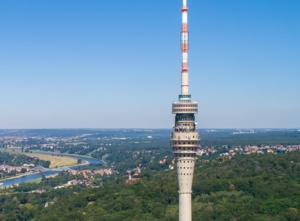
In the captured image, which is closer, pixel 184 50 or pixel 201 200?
pixel 184 50

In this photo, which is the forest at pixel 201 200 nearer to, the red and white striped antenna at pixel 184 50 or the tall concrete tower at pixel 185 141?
the tall concrete tower at pixel 185 141

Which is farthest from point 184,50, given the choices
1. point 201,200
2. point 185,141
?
point 201,200

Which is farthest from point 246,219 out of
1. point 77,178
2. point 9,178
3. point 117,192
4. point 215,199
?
point 9,178

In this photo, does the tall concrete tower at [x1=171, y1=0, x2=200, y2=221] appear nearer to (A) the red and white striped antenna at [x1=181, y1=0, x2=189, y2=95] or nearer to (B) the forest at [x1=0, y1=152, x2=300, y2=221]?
(A) the red and white striped antenna at [x1=181, y1=0, x2=189, y2=95]

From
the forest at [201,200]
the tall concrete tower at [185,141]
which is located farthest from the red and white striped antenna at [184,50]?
the forest at [201,200]

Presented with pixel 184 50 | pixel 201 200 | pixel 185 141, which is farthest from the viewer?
pixel 201 200

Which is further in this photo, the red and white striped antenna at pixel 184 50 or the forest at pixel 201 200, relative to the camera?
the forest at pixel 201 200

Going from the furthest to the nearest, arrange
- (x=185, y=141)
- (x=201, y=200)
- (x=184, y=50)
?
(x=201, y=200), (x=184, y=50), (x=185, y=141)

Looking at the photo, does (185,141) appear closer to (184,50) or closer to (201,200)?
(184,50)

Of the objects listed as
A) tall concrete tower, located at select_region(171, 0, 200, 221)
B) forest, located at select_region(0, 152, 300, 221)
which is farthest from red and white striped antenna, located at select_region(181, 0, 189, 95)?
forest, located at select_region(0, 152, 300, 221)
